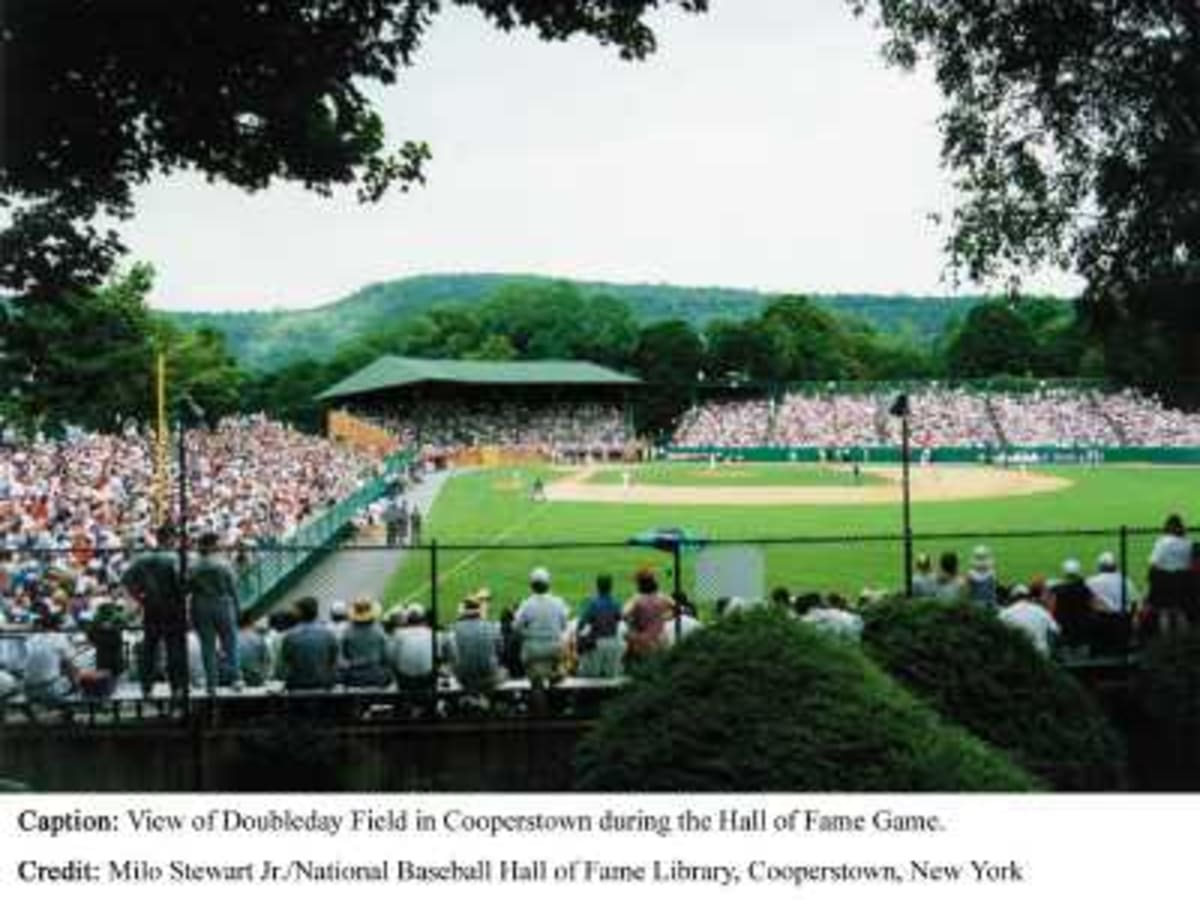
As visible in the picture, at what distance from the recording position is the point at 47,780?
1005cm

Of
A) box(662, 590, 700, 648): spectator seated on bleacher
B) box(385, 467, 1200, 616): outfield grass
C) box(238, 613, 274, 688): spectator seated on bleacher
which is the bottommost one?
box(385, 467, 1200, 616): outfield grass

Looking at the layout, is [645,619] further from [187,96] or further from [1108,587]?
[187,96]

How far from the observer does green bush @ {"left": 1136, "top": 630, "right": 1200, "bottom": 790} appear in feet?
32.7

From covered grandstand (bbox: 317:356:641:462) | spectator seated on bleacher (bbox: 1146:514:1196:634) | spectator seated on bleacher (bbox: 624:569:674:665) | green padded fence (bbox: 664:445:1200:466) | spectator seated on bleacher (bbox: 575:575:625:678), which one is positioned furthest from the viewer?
green padded fence (bbox: 664:445:1200:466)

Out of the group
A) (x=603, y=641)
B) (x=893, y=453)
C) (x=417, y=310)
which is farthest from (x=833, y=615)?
(x=893, y=453)

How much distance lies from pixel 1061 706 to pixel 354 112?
6.73 meters

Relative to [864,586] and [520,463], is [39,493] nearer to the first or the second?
[864,586]

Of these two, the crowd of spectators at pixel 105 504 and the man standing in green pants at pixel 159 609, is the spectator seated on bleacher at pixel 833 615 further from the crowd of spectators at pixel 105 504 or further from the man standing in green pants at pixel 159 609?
the man standing in green pants at pixel 159 609

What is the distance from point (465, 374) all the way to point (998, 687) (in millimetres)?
35304

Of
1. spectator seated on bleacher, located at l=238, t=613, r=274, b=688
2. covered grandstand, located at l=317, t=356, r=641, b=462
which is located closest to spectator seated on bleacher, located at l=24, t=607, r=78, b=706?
spectator seated on bleacher, located at l=238, t=613, r=274, b=688

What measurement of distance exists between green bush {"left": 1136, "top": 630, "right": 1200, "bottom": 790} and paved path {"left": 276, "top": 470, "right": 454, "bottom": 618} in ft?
32.6

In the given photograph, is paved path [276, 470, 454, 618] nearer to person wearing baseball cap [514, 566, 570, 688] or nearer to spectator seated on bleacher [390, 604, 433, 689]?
person wearing baseball cap [514, 566, 570, 688]

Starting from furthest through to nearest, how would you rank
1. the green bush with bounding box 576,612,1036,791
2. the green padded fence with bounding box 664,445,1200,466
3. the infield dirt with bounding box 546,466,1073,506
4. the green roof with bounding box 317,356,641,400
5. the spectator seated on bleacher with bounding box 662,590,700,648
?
the green padded fence with bounding box 664,445,1200,466 → the infield dirt with bounding box 546,466,1073,506 → the green roof with bounding box 317,356,641,400 → the spectator seated on bleacher with bounding box 662,590,700,648 → the green bush with bounding box 576,612,1036,791
